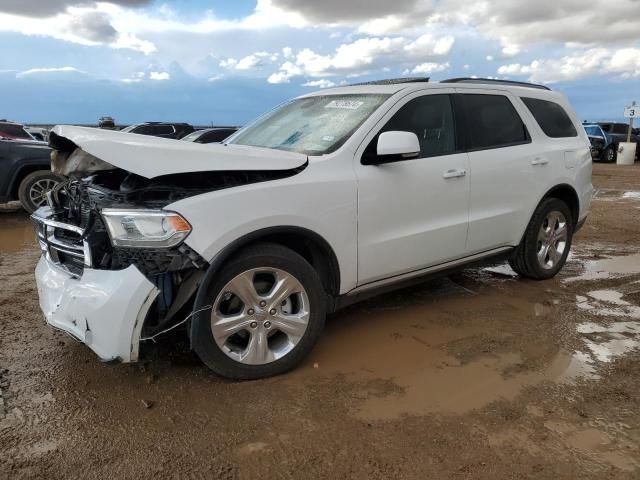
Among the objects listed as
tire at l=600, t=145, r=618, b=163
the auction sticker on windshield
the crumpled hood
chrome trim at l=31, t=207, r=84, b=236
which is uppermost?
the auction sticker on windshield

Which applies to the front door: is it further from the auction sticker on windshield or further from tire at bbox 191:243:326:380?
tire at bbox 191:243:326:380

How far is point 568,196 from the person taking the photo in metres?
5.19

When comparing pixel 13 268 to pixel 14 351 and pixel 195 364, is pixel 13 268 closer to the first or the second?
pixel 14 351

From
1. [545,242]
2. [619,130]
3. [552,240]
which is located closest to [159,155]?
[545,242]

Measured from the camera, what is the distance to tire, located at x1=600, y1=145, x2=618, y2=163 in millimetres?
24367

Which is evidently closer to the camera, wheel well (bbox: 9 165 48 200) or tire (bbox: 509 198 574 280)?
tire (bbox: 509 198 574 280)

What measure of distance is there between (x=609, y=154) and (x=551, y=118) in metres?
22.7

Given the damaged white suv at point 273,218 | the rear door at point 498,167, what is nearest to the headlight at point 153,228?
the damaged white suv at point 273,218

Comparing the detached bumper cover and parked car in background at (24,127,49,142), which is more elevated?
parked car in background at (24,127,49,142)

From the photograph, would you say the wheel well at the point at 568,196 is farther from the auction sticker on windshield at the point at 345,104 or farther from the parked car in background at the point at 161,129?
the parked car in background at the point at 161,129

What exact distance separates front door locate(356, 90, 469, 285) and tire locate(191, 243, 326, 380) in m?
0.50

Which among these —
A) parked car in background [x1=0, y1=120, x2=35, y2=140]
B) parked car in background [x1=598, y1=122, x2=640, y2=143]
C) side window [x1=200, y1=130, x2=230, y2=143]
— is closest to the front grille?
parked car in background [x1=0, y1=120, x2=35, y2=140]

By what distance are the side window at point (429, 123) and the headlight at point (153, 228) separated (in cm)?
160

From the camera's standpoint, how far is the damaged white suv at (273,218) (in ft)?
9.14
